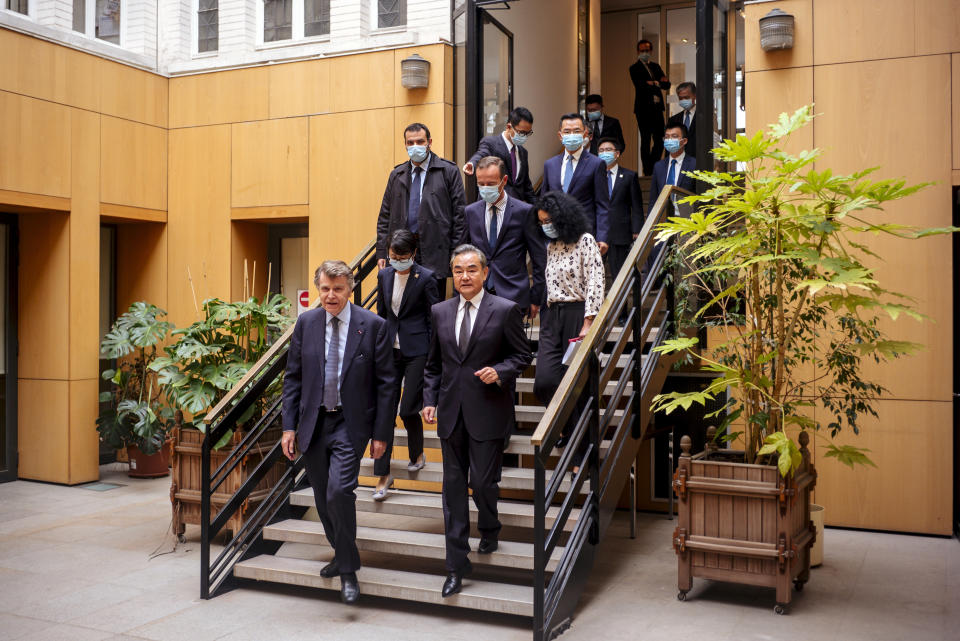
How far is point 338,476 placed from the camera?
4926 millimetres

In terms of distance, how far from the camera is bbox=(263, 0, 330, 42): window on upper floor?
9141mm

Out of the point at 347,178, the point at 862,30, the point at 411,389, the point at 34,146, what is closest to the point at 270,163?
the point at 347,178

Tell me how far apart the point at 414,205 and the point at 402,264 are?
1070 millimetres

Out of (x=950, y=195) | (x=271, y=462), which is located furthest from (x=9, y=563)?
(x=950, y=195)

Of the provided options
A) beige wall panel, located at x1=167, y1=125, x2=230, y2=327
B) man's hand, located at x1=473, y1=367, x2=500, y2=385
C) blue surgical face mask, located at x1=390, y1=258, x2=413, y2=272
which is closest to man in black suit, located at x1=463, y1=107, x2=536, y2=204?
blue surgical face mask, located at x1=390, y1=258, x2=413, y2=272

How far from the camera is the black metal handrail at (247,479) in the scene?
17.7ft

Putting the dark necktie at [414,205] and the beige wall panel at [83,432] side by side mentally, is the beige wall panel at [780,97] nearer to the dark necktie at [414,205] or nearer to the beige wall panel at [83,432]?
the dark necktie at [414,205]

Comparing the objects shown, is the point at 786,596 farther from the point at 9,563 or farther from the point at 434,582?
the point at 9,563

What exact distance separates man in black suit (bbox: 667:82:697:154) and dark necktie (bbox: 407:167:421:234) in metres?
2.29

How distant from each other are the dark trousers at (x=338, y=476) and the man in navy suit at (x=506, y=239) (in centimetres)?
152

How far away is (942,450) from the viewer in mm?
6602

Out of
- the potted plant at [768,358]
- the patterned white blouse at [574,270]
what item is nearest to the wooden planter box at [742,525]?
the potted plant at [768,358]

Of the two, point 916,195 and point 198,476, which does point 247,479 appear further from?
point 916,195

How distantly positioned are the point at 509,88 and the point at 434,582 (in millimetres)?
5588
